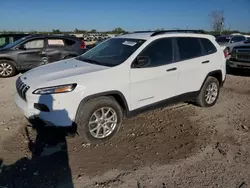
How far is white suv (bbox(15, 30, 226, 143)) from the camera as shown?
3699 mm

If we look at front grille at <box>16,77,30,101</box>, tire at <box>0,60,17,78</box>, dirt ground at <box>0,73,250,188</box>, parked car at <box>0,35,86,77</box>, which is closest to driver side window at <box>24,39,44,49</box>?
parked car at <box>0,35,86,77</box>

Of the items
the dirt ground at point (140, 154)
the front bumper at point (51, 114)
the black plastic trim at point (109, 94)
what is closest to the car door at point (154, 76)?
the black plastic trim at point (109, 94)

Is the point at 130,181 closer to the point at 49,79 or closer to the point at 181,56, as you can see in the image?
the point at 49,79

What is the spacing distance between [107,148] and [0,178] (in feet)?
5.02

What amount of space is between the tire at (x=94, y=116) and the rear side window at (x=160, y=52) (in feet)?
3.24

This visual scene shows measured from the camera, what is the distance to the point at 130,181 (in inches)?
123

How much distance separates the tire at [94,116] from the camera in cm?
382

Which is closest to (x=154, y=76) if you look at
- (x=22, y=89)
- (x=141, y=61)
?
(x=141, y=61)

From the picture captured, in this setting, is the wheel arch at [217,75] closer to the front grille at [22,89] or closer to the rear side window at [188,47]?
the rear side window at [188,47]

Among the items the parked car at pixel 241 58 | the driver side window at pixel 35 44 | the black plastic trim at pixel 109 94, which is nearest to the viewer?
the black plastic trim at pixel 109 94

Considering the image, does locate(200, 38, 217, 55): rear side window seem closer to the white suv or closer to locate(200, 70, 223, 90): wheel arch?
the white suv

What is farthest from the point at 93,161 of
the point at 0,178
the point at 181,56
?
the point at 181,56

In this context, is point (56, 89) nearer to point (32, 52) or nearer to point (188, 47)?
point (188, 47)

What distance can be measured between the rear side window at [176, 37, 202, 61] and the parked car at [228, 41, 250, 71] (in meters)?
4.98
